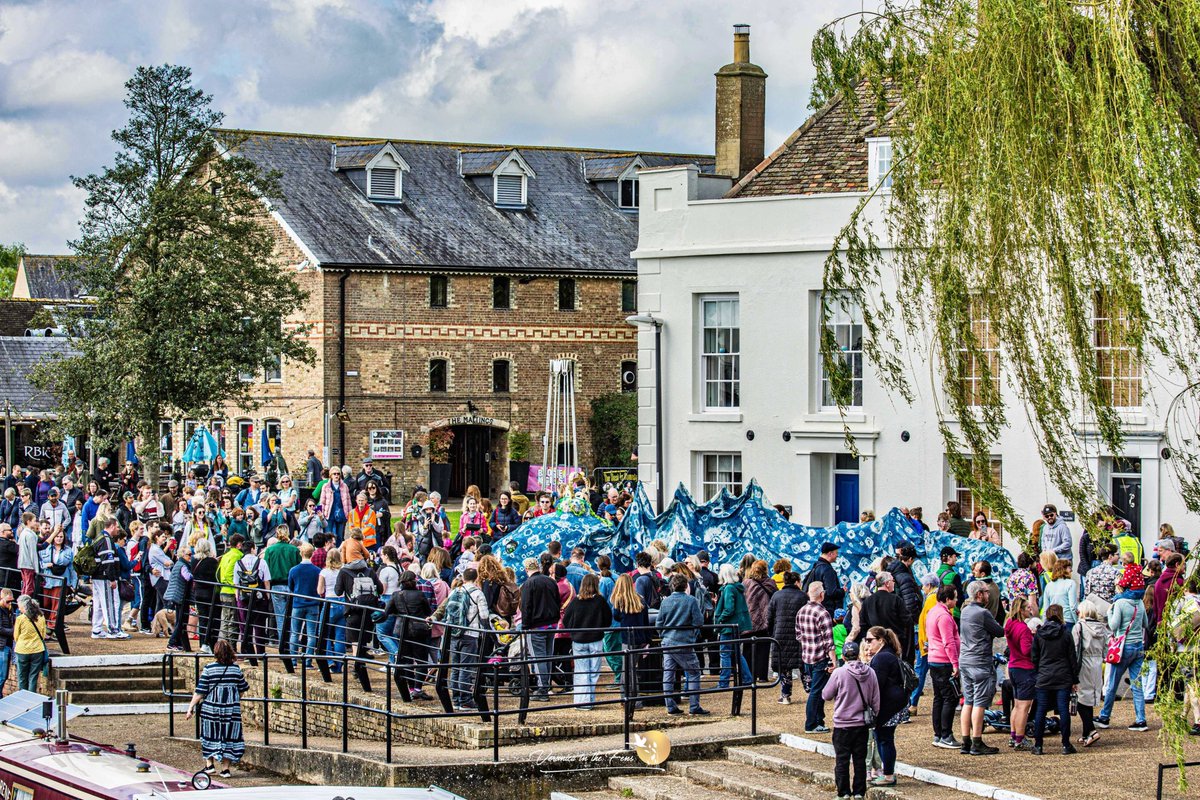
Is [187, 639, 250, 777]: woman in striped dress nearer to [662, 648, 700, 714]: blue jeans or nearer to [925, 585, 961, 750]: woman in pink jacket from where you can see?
[662, 648, 700, 714]: blue jeans

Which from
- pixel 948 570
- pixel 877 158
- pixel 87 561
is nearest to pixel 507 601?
pixel 948 570

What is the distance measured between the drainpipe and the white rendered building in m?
17.0

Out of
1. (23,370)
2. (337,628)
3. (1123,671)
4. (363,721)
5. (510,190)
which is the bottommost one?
(363,721)

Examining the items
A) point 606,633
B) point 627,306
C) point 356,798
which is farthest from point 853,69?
point 627,306

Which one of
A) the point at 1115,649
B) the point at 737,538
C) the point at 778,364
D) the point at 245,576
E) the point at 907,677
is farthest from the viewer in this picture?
the point at 778,364

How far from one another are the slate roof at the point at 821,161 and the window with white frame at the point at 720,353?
245 cm

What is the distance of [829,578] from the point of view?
19.2m

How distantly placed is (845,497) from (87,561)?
43.3ft

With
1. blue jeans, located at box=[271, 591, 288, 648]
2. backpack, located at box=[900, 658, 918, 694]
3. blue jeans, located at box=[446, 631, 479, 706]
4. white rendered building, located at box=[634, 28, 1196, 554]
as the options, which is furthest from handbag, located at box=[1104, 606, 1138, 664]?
white rendered building, located at box=[634, 28, 1196, 554]

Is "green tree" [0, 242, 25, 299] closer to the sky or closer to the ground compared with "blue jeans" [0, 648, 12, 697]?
closer to the sky

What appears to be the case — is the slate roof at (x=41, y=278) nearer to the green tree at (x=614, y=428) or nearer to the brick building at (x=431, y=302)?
the brick building at (x=431, y=302)

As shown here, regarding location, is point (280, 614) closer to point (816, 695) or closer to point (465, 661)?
Result: point (465, 661)

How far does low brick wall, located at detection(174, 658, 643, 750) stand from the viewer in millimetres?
17141

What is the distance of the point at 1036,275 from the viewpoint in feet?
45.5
